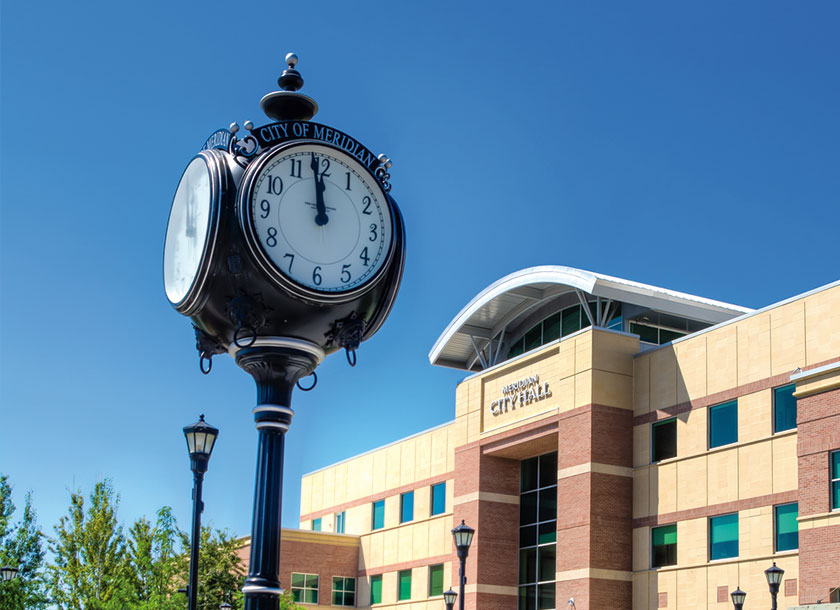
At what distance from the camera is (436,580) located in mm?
46781

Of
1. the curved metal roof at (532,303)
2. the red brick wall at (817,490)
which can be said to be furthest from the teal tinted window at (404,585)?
the red brick wall at (817,490)

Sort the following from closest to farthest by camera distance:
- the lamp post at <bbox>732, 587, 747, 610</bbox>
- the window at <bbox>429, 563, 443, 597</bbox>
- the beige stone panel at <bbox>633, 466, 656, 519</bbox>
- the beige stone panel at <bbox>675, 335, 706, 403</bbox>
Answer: the lamp post at <bbox>732, 587, 747, 610</bbox> < the beige stone panel at <bbox>675, 335, 706, 403</bbox> < the beige stone panel at <bbox>633, 466, 656, 519</bbox> < the window at <bbox>429, 563, 443, 597</bbox>

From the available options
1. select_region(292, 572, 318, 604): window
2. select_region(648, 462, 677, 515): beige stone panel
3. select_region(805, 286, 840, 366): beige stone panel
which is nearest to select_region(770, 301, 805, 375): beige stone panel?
select_region(805, 286, 840, 366): beige stone panel

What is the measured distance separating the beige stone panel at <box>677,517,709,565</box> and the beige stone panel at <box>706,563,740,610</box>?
0.49m

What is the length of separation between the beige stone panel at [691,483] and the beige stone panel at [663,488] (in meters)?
0.19

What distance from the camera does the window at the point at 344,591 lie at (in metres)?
52.5

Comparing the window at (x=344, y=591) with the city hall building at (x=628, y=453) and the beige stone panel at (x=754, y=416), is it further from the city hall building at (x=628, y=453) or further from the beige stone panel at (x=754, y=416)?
the beige stone panel at (x=754, y=416)

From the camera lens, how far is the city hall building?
100ft

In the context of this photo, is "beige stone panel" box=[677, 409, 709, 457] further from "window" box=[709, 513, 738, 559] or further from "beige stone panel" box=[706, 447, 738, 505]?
"window" box=[709, 513, 738, 559]

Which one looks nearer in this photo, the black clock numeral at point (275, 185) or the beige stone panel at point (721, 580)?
the black clock numeral at point (275, 185)

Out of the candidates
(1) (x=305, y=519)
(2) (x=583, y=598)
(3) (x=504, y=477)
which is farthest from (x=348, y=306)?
(1) (x=305, y=519)

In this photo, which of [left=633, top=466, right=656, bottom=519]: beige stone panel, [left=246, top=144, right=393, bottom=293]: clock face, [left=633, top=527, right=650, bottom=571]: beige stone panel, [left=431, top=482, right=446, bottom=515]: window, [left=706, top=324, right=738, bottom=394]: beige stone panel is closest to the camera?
[left=246, top=144, right=393, bottom=293]: clock face

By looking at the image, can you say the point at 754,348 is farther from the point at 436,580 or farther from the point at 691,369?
the point at 436,580

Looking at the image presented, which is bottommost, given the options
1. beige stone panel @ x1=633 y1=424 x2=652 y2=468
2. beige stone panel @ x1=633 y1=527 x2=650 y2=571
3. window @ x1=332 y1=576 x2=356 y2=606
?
window @ x1=332 y1=576 x2=356 y2=606
